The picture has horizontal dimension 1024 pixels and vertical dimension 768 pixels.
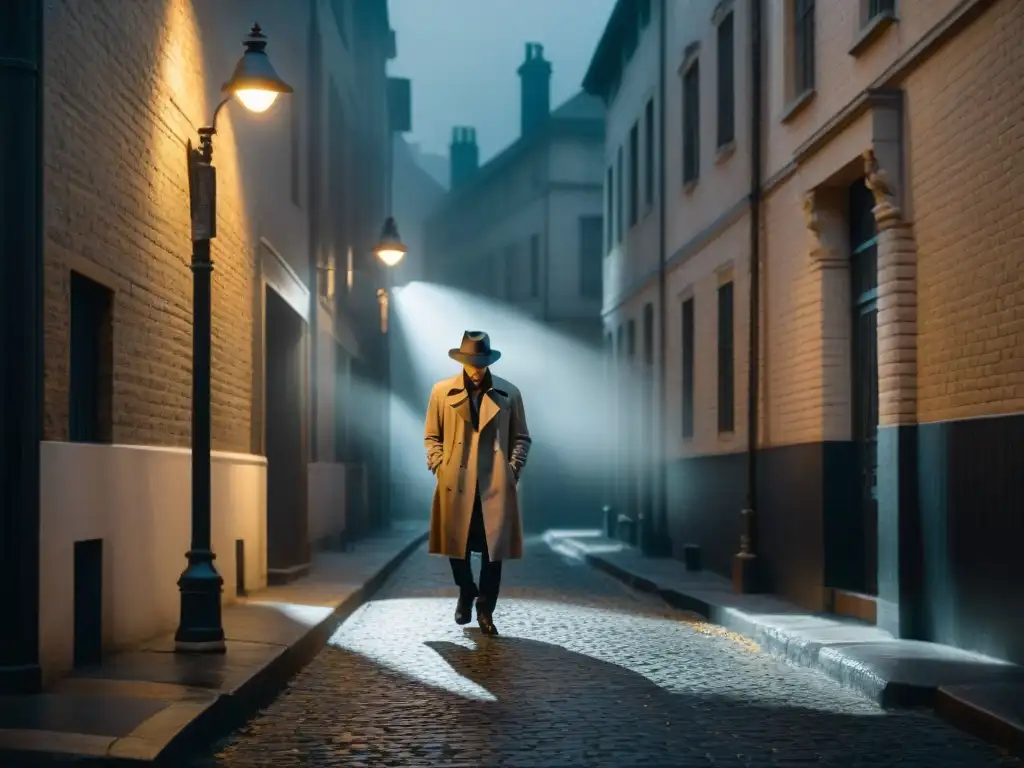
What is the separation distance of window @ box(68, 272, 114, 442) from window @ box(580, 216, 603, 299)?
30.4 meters

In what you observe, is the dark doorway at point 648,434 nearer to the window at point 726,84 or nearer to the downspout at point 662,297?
the downspout at point 662,297

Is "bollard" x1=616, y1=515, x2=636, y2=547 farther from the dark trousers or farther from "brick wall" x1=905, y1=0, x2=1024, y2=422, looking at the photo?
"brick wall" x1=905, y1=0, x2=1024, y2=422

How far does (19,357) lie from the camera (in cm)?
772

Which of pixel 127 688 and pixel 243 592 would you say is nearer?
pixel 127 688

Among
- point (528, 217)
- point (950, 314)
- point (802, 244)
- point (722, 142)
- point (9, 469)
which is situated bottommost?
point (9, 469)

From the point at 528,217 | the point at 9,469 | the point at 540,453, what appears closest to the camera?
the point at 9,469

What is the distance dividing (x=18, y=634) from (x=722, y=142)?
1202 centimetres

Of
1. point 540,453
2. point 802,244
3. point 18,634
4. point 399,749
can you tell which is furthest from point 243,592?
point 540,453

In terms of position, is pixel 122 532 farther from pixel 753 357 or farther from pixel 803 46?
pixel 803 46

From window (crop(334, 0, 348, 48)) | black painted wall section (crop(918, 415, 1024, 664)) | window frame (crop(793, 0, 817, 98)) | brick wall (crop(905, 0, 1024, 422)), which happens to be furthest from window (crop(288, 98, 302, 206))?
black painted wall section (crop(918, 415, 1024, 664))

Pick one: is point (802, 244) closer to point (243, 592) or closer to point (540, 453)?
point (243, 592)

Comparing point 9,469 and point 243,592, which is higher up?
point 9,469

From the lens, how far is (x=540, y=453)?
3888cm

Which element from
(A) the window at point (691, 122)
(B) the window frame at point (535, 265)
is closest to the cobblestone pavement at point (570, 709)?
(A) the window at point (691, 122)
